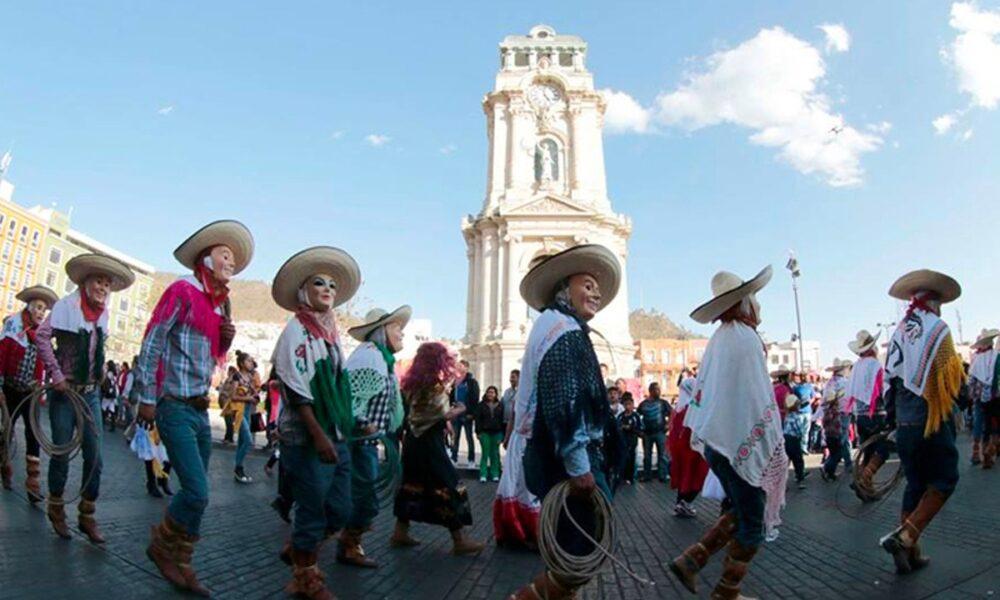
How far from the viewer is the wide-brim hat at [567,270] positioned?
371cm

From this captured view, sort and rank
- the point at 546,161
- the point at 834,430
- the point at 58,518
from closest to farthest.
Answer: the point at 58,518
the point at 834,430
the point at 546,161

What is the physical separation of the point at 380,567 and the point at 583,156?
127ft

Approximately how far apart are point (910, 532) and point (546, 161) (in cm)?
3840

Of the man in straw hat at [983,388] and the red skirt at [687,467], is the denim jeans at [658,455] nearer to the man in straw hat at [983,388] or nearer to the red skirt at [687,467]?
the red skirt at [687,467]

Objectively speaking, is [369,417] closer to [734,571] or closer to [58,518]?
[58,518]

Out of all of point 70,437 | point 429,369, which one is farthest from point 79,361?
point 429,369

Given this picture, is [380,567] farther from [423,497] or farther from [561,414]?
[561,414]

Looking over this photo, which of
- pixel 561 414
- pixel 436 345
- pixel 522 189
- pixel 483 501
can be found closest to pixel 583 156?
pixel 522 189

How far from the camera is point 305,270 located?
4.70m

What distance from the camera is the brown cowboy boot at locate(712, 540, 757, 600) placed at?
3979 mm

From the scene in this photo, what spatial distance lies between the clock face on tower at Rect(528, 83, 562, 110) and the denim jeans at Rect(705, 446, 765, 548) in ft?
133

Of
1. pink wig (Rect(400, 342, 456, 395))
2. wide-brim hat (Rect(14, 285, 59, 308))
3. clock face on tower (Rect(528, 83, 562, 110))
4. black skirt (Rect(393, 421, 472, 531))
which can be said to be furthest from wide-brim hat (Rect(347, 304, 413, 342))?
clock face on tower (Rect(528, 83, 562, 110))

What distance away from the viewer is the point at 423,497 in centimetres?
623

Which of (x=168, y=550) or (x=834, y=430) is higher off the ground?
(x=834, y=430)
